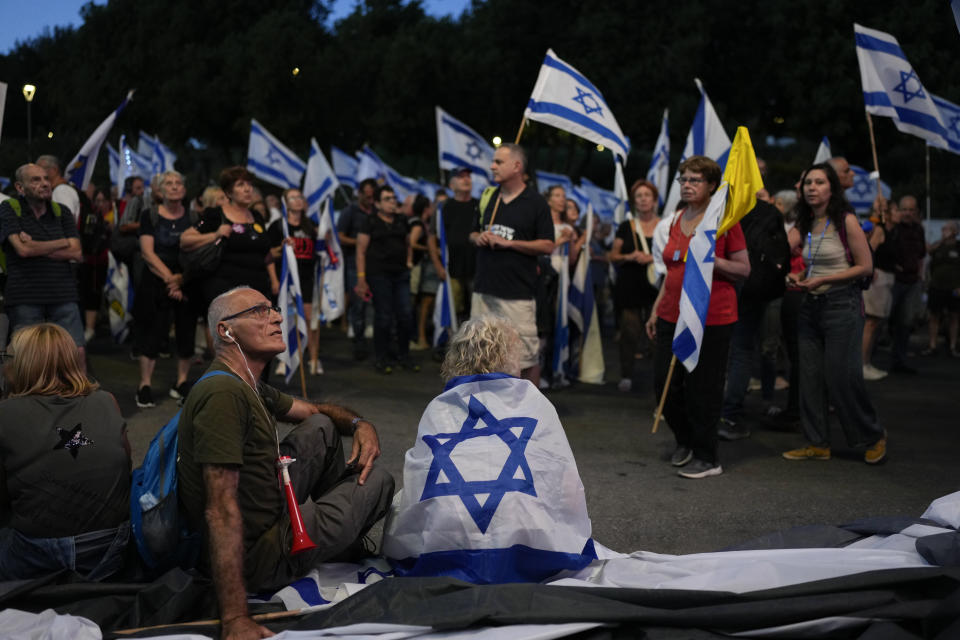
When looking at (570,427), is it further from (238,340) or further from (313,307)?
(238,340)

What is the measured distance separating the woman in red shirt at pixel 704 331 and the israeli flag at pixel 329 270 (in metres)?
5.67

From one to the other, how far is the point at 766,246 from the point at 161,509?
5.48m

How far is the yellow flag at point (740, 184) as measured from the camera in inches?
271

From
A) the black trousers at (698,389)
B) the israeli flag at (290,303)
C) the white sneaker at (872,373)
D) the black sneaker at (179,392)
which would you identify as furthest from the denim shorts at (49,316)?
the white sneaker at (872,373)

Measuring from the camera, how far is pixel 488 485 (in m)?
4.27

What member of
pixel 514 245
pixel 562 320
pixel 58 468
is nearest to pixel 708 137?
pixel 562 320

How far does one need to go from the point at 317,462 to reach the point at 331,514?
24 centimetres

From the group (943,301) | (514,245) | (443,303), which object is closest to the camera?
(514,245)

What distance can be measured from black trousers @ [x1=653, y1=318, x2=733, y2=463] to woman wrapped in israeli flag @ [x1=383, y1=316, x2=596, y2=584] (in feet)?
8.41

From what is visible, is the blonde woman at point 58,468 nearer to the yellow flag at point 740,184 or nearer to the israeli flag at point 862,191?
the yellow flag at point 740,184

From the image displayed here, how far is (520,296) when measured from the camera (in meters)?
8.51

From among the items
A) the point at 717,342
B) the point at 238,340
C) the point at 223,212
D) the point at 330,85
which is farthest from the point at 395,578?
the point at 330,85

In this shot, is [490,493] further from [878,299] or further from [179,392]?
[878,299]

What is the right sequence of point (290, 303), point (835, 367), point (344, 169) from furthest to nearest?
point (344, 169) < point (290, 303) < point (835, 367)
